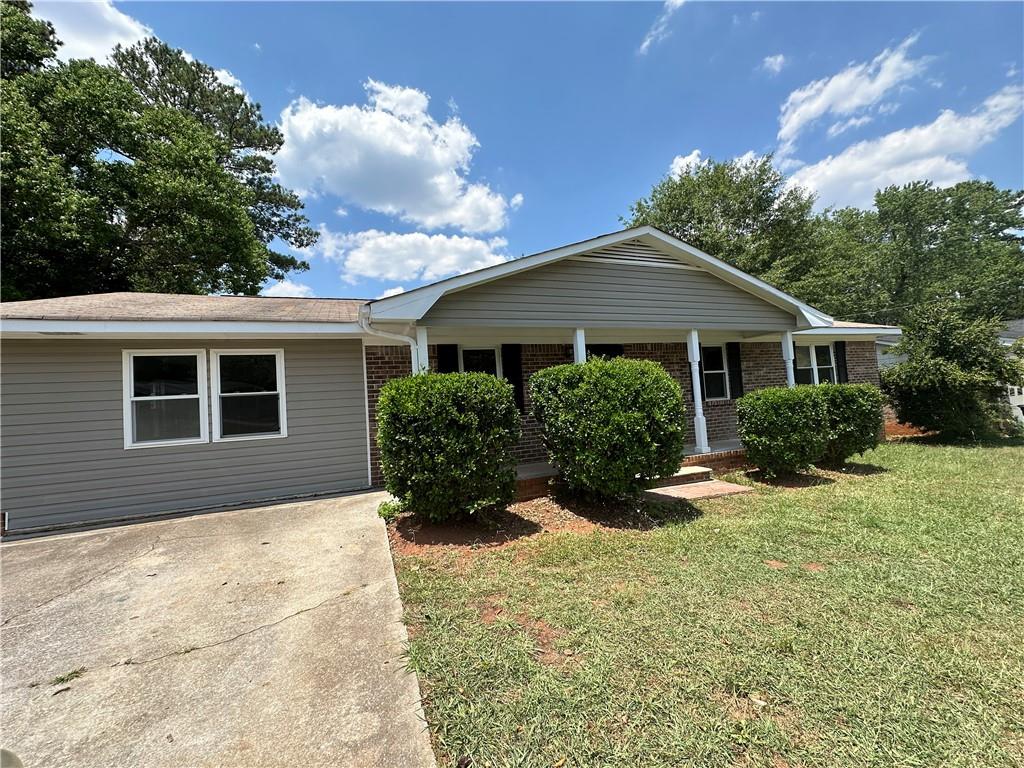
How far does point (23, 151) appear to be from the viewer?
10641 mm

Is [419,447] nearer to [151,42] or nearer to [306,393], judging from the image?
[306,393]

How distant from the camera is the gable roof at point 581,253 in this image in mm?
5621

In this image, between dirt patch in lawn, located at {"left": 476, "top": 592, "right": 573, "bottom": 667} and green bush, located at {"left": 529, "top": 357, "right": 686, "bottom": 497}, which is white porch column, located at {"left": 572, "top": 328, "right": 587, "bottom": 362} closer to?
green bush, located at {"left": 529, "top": 357, "right": 686, "bottom": 497}

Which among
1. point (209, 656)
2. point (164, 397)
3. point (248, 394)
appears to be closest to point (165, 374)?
point (164, 397)

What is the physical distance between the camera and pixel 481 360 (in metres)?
8.08

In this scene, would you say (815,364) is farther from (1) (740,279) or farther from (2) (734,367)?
(1) (740,279)

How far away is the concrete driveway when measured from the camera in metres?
1.87

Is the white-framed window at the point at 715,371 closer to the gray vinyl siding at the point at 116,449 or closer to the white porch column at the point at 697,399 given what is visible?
the white porch column at the point at 697,399

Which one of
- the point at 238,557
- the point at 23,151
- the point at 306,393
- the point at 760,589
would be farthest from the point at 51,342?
the point at 23,151

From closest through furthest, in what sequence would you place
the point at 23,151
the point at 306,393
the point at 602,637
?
the point at 602,637 → the point at 306,393 → the point at 23,151

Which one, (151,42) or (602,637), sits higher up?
(151,42)

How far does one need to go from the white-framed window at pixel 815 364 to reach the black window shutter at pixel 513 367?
7977 millimetres

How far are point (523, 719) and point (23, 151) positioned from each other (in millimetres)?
17243

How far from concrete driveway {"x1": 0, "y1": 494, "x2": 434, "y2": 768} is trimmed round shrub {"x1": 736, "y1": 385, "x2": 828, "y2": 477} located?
585cm
